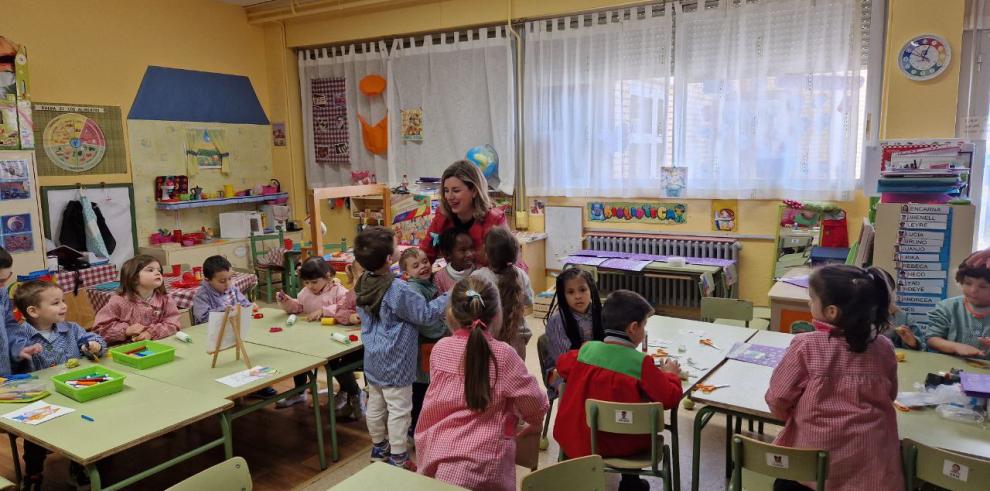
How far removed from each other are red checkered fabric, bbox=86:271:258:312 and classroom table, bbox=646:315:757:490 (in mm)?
2843

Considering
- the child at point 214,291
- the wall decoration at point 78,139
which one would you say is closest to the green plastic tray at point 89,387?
the child at point 214,291

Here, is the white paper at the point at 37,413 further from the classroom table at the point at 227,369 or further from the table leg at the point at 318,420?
the table leg at the point at 318,420

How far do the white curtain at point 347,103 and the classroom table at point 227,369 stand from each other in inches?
176

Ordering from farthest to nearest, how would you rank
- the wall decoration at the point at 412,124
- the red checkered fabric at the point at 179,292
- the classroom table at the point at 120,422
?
the wall decoration at the point at 412,124, the red checkered fabric at the point at 179,292, the classroom table at the point at 120,422

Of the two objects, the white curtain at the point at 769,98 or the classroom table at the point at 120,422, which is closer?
the classroom table at the point at 120,422

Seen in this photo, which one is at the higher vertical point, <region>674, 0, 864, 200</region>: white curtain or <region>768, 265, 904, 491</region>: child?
<region>674, 0, 864, 200</region>: white curtain

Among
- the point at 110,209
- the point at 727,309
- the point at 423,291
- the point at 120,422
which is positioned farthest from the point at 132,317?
the point at 110,209

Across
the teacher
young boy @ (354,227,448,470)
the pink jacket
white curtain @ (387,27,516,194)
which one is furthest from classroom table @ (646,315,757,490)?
white curtain @ (387,27,516,194)

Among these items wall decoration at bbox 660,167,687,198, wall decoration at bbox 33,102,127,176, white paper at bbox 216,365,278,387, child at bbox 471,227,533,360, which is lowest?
white paper at bbox 216,365,278,387

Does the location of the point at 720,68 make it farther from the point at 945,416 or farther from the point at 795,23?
the point at 945,416

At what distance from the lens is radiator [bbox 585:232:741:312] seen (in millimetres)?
5883

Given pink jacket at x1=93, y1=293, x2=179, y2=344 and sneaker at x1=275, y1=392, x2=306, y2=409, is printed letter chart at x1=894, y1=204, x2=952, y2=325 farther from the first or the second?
pink jacket at x1=93, y1=293, x2=179, y2=344

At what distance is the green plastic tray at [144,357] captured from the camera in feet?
10.2

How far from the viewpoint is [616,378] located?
2.49 m
